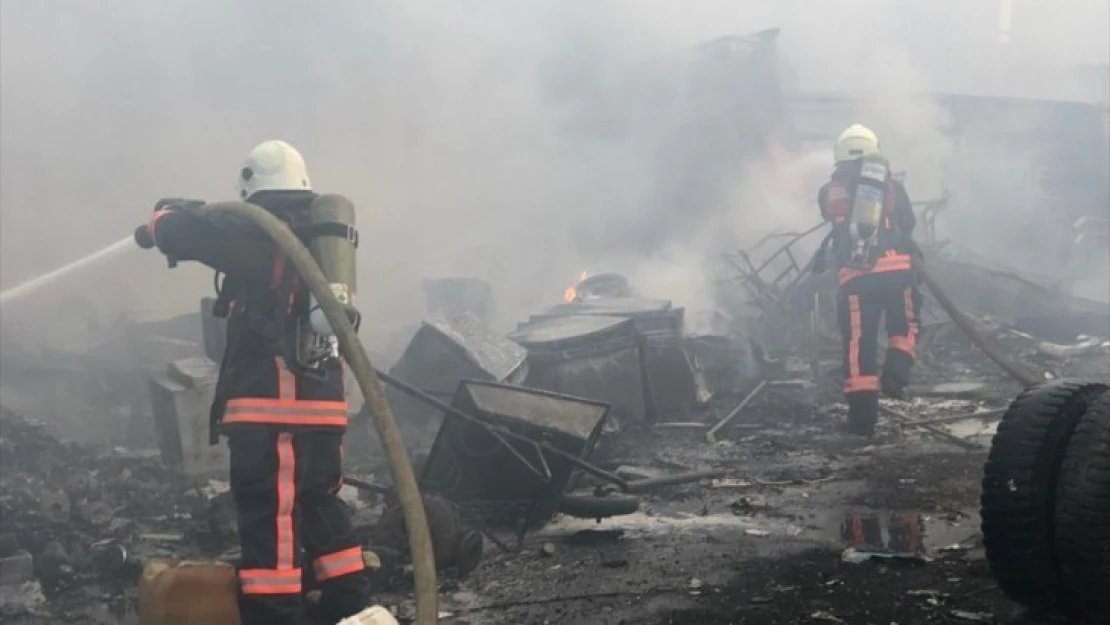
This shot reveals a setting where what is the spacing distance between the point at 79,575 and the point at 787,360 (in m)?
6.32

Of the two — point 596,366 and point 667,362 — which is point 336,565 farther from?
point 667,362

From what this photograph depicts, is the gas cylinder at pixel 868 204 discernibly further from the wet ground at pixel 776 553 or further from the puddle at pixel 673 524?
the puddle at pixel 673 524

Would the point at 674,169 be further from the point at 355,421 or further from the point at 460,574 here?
the point at 460,574

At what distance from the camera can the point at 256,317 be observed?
128 inches

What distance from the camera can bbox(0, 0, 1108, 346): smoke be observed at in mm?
12469

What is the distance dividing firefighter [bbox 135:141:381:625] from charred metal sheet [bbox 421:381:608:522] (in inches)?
44.4

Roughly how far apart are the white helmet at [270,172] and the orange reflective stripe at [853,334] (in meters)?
3.67

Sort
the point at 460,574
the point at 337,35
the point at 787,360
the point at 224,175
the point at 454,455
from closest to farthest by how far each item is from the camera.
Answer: the point at 460,574 → the point at 454,455 → the point at 787,360 → the point at 224,175 → the point at 337,35

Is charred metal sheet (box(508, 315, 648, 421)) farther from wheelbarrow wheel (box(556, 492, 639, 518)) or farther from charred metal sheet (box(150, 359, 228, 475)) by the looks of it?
wheelbarrow wheel (box(556, 492, 639, 518))

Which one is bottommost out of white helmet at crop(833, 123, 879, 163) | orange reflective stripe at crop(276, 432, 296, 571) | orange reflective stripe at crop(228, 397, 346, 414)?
orange reflective stripe at crop(276, 432, 296, 571)

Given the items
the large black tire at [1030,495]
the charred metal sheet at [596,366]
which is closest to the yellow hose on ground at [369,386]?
the large black tire at [1030,495]

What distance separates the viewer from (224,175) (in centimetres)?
1382

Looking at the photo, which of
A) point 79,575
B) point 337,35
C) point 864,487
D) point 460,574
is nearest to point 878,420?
point 864,487

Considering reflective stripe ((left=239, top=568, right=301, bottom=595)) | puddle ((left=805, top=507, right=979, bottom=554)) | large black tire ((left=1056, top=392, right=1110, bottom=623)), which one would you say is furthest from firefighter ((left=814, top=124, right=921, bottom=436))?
reflective stripe ((left=239, top=568, right=301, bottom=595))
